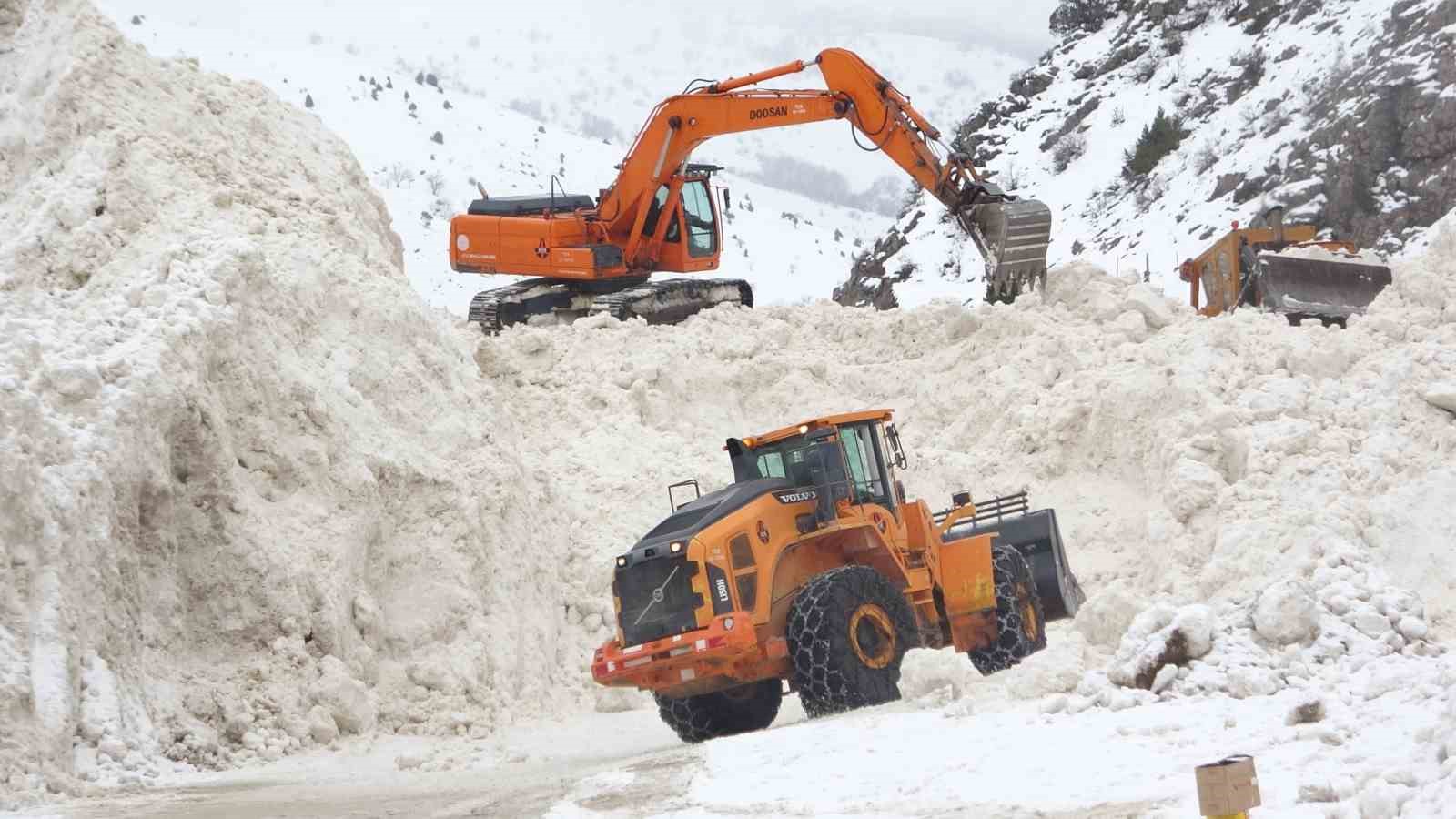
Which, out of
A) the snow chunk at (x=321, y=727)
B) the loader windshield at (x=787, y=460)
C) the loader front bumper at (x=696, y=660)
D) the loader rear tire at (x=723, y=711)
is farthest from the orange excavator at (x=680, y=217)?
the snow chunk at (x=321, y=727)

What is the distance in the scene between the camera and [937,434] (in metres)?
17.2

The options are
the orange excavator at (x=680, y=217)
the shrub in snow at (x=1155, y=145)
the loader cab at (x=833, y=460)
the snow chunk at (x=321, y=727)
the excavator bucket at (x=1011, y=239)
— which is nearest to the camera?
the snow chunk at (x=321, y=727)

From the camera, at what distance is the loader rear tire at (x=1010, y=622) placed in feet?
39.8

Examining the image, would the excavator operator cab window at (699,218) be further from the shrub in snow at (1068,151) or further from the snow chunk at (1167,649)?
the shrub in snow at (1068,151)

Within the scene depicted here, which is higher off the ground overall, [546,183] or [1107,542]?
[546,183]

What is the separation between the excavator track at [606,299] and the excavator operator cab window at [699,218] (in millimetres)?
613

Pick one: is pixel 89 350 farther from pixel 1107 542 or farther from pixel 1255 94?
pixel 1255 94

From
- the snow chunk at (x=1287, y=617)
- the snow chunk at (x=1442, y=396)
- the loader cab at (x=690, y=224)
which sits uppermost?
the loader cab at (x=690, y=224)

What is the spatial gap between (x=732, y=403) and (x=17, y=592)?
30.9 ft

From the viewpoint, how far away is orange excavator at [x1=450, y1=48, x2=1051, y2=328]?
722 inches

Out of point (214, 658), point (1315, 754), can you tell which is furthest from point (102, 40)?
point (1315, 754)

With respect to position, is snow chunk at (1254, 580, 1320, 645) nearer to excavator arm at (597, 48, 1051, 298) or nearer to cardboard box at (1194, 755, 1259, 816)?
cardboard box at (1194, 755, 1259, 816)

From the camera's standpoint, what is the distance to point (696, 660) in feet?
34.6

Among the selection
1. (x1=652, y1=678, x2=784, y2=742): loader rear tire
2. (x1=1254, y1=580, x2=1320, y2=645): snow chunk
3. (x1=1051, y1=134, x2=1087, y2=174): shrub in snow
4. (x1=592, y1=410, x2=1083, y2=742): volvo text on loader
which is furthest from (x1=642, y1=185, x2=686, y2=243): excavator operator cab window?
(x1=1051, y1=134, x2=1087, y2=174): shrub in snow
